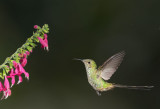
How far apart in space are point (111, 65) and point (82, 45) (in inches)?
159

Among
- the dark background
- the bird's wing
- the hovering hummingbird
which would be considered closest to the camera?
the bird's wing

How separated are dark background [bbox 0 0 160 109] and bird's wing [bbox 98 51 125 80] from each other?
145 inches

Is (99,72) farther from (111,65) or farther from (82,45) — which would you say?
(82,45)

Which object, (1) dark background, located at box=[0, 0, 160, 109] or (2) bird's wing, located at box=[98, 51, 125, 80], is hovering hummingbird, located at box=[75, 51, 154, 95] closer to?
(2) bird's wing, located at box=[98, 51, 125, 80]

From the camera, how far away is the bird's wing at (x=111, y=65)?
2996 mm

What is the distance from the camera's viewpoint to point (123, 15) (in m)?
7.34

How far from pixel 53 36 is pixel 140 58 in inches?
76.8

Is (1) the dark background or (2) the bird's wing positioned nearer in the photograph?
(2) the bird's wing

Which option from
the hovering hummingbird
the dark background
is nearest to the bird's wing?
the hovering hummingbird

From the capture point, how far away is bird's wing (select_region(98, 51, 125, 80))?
3.00 meters

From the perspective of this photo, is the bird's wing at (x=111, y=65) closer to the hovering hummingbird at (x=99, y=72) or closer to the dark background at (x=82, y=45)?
the hovering hummingbird at (x=99, y=72)

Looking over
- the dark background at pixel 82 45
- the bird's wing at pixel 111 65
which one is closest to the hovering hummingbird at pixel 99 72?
the bird's wing at pixel 111 65

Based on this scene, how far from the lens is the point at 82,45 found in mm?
7113

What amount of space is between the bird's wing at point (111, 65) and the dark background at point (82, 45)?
145 inches
